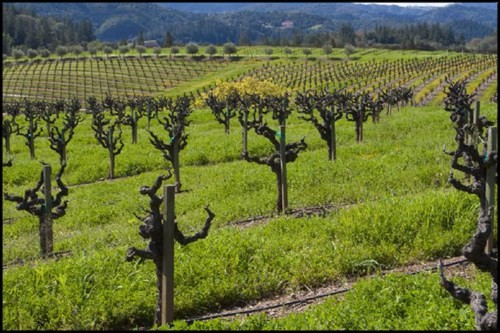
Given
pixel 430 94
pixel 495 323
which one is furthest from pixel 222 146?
pixel 430 94

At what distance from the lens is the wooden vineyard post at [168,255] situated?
6871mm

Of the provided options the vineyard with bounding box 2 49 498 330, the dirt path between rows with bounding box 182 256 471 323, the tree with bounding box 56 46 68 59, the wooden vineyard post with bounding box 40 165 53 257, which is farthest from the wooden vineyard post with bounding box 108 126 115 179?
the tree with bounding box 56 46 68 59

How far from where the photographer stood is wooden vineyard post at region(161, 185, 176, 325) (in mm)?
6871

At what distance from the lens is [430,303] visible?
696cm

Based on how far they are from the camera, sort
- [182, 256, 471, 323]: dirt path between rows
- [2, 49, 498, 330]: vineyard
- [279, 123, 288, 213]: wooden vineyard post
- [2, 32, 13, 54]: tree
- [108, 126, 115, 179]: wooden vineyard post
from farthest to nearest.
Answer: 1. [2, 32, 13, 54]: tree
2. [108, 126, 115, 179]: wooden vineyard post
3. [279, 123, 288, 213]: wooden vineyard post
4. [182, 256, 471, 323]: dirt path between rows
5. [2, 49, 498, 330]: vineyard

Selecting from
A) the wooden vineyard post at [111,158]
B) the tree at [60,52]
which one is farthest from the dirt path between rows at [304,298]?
the tree at [60,52]

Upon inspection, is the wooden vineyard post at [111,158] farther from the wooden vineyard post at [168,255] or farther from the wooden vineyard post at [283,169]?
the wooden vineyard post at [168,255]

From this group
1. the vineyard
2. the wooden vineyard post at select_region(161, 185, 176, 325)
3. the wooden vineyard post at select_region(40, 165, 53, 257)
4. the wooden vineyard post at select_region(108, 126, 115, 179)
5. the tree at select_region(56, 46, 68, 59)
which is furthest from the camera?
the tree at select_region(56, 46, 68, 59)

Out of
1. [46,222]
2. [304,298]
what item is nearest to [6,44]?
[46,222]

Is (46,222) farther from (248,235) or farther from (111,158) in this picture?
(111,158)

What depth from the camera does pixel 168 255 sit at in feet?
22.9

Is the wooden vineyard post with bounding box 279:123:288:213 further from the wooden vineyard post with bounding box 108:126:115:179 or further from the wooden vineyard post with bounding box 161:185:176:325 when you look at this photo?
the wooden vineyard post with bounding box 108:126:115:179

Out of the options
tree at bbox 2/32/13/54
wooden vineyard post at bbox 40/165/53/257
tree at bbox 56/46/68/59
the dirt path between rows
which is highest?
tree at bbox 2/32/13/54

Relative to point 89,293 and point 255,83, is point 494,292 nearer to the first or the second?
point 89,293
